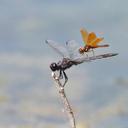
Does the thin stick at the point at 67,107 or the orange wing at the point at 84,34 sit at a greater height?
the orange wing at the point at 84,34

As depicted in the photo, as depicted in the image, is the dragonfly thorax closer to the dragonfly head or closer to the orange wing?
the dragonfly head

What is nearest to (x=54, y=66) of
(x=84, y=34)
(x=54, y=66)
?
(x=54, y=66)

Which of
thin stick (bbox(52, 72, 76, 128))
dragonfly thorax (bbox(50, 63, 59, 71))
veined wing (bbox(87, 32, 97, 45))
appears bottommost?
thin stick (bbox(52, 72, 76, 128))

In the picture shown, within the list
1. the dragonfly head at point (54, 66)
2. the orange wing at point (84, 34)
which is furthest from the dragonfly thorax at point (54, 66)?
the orange wing at point (84, 34)

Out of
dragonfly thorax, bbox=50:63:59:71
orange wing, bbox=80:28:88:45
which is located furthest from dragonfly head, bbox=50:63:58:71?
orange wing, bbox=80:28:88:45

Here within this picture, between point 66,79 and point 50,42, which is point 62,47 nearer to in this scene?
point 50,42

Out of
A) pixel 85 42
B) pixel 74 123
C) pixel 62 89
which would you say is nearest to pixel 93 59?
pixel 85 42

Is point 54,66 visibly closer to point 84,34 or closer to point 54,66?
point 54,66

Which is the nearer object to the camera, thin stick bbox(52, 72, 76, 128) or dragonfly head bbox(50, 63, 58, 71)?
thin stick bbox(52, 72, 76, 128)

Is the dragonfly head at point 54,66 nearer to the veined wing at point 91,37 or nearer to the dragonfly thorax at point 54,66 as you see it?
the dragonfly thorax at point 54,66

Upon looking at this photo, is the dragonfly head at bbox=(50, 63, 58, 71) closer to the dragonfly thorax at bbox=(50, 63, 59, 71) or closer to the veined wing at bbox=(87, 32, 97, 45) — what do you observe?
the dragonfly thorax at bbox=(50, 63, 59, 71)

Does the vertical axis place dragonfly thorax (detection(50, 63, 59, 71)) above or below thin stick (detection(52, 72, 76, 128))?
above
